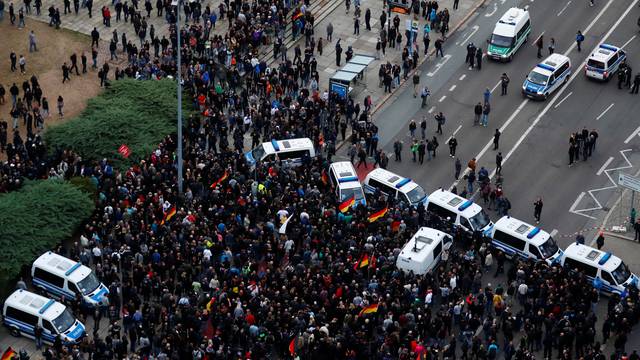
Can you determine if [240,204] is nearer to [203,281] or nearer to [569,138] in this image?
[203,281]

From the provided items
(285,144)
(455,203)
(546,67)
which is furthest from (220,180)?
(546,67)

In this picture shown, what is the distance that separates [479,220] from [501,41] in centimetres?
1928

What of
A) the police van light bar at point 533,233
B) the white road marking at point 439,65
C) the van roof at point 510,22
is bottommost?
the white road marking at point 439,65

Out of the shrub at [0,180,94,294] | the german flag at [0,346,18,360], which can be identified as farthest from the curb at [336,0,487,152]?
the german flag at [0,346,18,360]

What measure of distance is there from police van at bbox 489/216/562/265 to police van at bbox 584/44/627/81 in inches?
697

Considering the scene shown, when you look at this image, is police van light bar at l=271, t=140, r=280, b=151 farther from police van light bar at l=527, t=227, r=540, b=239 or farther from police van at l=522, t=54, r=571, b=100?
police van at l=522, t=54, r=571, b=100

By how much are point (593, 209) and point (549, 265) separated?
755 cm

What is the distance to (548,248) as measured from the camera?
6519 centimetres

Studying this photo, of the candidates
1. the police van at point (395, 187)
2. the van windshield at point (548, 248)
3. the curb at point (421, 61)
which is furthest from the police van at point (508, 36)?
the van windshield at point (548, 248)

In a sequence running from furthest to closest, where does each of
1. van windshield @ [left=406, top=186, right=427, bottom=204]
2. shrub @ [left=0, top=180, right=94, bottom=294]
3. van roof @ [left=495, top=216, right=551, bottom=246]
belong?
van windshield @ [left=406, top=186, right=427, bottom=204] < van roof @ [left=495, top=216, right=551, bottom=246] < shrub @ [left=0, top=180, right=94, bottom=294]

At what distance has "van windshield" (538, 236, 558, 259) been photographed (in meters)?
64.9

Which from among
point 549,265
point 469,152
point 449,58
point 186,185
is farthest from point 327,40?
point 549,265

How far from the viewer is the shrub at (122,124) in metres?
71.1

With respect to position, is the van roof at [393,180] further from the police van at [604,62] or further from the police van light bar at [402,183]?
the police van at [604,62]
